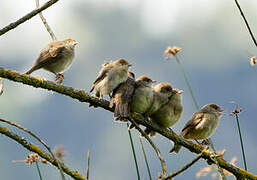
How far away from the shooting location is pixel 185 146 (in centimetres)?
430

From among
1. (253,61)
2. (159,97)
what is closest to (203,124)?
(159,97)

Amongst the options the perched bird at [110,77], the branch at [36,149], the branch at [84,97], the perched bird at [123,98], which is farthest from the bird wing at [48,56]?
the branch at [36,149]

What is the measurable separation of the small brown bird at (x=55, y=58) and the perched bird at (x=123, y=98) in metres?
1.57

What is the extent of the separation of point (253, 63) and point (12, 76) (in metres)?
2.12

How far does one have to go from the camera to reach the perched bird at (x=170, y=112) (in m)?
5.10

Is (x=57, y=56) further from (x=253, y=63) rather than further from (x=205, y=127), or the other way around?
(x=253, y=63)

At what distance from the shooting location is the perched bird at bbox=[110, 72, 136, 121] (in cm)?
406

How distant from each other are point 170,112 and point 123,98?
3.67 feet

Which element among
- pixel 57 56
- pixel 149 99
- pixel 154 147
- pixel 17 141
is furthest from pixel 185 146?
pixel 57 56

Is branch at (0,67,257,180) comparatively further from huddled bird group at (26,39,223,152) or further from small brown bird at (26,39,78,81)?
small brown bird at (26,39,78,81)

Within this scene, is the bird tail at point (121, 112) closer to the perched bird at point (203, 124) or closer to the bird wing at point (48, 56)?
the bird wing at point (48, 56)

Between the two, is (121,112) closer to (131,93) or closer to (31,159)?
(131,93)

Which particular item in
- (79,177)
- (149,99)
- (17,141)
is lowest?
(79,177)

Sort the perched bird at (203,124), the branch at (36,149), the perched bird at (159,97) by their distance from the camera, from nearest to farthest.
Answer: the branch at (36,149)
the perched bird at (159,97)
the perched bird at (203,124)
